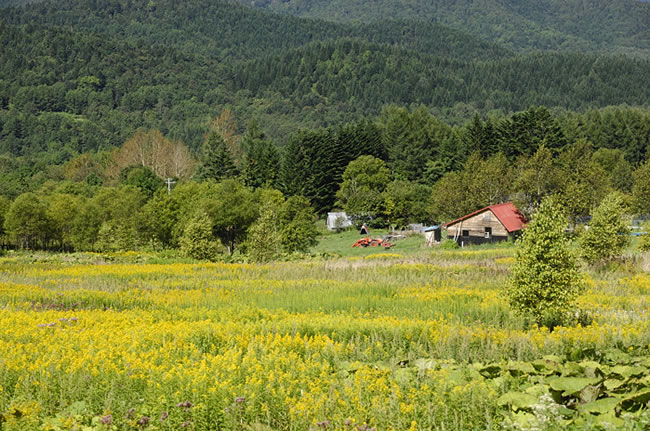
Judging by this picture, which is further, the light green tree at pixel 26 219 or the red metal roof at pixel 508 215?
the light green tree at pixel 26 219

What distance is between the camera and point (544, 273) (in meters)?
14.5

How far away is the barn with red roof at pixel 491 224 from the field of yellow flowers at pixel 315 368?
4489 centimetres

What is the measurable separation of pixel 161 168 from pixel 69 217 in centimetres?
4546

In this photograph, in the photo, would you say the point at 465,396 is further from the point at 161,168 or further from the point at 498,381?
the point at 161,168

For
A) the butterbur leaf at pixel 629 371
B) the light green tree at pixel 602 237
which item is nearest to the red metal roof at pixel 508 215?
the light green tree at pixel 602 237

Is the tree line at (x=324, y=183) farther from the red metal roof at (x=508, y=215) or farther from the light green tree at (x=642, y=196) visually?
the red metal roof at (x=508, y=215)

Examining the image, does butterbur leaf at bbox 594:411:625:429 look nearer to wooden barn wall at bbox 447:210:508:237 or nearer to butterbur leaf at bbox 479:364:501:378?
butterbur leaf at bbox 479:364:501:378

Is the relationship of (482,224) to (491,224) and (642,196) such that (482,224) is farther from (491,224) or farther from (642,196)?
(642,196)

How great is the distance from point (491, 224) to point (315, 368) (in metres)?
55.8

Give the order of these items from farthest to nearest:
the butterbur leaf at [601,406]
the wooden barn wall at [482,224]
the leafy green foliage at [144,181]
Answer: the leafy green foliage at [144,181], the wooden barn wall at [482,224], the butterbur leaf at [601,406]

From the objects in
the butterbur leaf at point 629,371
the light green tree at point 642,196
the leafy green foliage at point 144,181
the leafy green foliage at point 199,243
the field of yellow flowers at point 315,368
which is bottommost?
the field of yellow flowers at point 315,368

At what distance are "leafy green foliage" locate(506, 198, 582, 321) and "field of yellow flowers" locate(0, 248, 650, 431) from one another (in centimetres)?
67

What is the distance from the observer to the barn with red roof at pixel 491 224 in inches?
2422

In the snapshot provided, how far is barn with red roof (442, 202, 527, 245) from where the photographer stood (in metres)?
61.5
